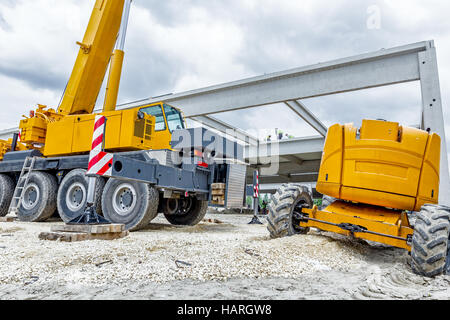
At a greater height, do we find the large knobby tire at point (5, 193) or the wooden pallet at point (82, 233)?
the large knobby tire at point (5, 193)

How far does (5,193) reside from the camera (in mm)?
9055

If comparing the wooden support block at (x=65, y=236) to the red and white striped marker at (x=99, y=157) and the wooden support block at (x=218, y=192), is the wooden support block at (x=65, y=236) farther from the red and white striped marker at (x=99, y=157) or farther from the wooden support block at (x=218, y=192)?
the wooden support block at (x=218, y=192)

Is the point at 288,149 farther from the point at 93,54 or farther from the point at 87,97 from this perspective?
the point at 93,54

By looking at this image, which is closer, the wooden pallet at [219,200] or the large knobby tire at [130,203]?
the large knobby tire at [130,203]

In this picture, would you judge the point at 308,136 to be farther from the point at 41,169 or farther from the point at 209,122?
the point at 41,169

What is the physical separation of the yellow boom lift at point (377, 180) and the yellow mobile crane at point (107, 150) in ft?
8.98

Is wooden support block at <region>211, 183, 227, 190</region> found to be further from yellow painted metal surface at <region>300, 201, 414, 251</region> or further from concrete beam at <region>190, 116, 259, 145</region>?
concrete beam at <region>190, 116, 259, 145</region>

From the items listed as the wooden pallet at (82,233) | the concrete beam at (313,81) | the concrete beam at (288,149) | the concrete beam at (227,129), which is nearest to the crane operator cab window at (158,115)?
the wooden pallet at (82,233)

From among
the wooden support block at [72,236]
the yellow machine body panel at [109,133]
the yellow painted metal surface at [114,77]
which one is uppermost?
the yellow painted metal surface at [114,77]

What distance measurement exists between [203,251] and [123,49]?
6414 millimetres

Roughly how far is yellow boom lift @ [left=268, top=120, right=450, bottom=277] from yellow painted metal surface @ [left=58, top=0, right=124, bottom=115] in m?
6.74

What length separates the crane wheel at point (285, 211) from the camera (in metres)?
4.73

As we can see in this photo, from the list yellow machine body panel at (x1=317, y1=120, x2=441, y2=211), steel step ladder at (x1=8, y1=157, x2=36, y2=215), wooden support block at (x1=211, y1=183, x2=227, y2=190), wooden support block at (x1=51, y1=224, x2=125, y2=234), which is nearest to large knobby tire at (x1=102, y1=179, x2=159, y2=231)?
wooden support block at (x1=51, y1=224, x2=125, y2=234)

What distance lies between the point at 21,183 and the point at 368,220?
8400mm
